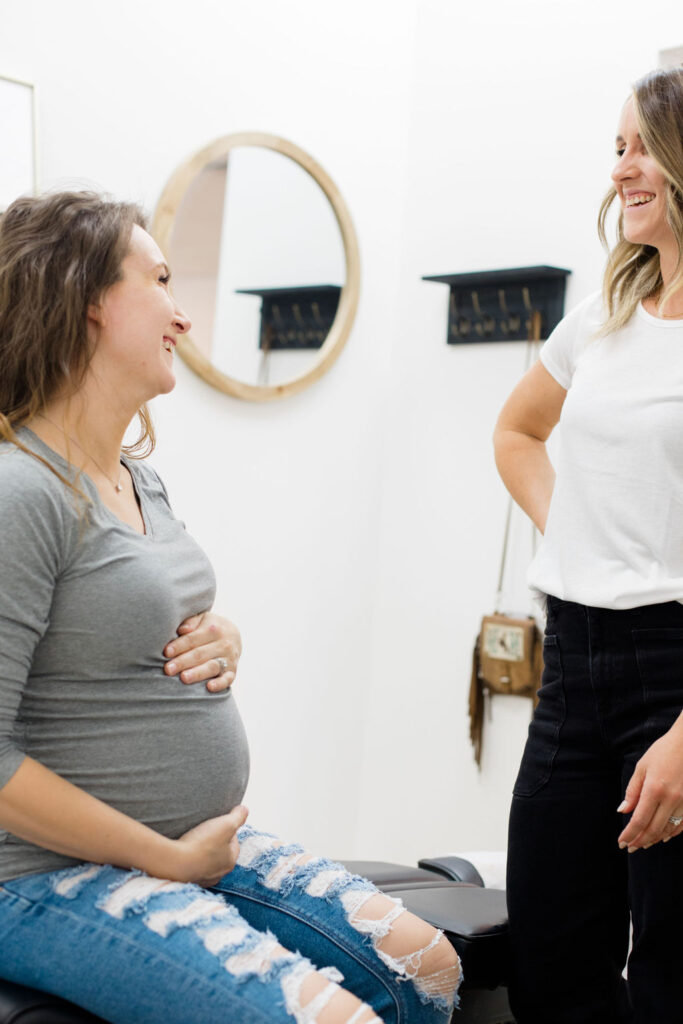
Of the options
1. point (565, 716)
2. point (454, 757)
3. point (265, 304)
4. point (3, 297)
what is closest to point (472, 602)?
point (454, 757)

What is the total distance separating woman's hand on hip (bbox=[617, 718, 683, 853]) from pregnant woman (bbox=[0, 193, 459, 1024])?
300mm

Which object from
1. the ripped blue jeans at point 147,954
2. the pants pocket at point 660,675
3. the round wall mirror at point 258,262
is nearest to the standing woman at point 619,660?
the pants pocket at point 660,675

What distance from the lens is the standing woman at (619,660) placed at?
1.50 meters

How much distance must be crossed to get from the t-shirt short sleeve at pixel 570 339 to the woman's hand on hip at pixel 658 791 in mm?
594

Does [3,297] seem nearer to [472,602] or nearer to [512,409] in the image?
[512,409]

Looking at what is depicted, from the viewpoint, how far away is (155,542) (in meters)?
1.47

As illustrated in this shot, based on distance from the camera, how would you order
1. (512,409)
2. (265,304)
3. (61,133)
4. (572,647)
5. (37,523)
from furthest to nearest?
(265,304) → (61,133) → (512,409) → (572,647) → (37,523)

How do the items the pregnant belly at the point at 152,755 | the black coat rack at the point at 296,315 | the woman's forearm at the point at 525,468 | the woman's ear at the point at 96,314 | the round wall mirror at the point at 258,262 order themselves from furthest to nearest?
the black coat rack at the point at 296,315, the round wall mirror at the point at 258,262, the woman's forearm at the point at 525,468, the woman's ear at the point at 96,314, the pregnant belly at the point at 152,755

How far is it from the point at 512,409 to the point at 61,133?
45.7 inches

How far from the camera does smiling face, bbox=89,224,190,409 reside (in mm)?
1447

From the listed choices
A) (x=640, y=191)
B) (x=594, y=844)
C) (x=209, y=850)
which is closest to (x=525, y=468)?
(x=640, y=191)

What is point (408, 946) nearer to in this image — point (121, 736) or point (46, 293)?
point (121, 736)

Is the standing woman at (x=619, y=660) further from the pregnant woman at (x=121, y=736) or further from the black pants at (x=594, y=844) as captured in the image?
the pregnant woman at (x=121, y=736)

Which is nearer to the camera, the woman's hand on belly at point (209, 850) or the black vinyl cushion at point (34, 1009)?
the black vinyl cushion at point (34, 1009)
